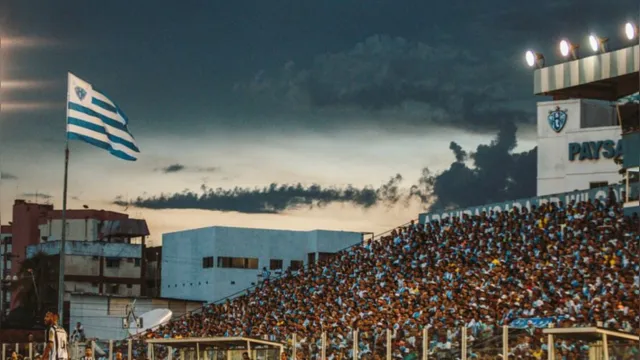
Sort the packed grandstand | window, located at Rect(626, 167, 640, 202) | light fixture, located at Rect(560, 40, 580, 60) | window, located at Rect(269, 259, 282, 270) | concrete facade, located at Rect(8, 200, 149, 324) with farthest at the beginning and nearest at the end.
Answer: concrete facade, located at Rect(8, 200, 149, 324)
window, located at Rect(269, 259, 282, 270)
light fixture, located at Rect(560, 40, 580, 60)
window, located at Rect(626, 167, 640, 202)
the packed grandstand

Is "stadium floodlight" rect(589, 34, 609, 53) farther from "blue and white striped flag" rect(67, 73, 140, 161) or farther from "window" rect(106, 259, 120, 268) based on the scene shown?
"window" rect(106, 259, 120, 268)

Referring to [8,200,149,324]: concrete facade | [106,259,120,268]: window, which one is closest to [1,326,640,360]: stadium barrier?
[8,200,149,324]: concrete facade

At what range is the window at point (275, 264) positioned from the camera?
81.2m

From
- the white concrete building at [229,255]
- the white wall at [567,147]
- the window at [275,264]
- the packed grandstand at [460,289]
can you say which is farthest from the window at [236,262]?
the white wall at [567,147]

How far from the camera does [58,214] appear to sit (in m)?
112

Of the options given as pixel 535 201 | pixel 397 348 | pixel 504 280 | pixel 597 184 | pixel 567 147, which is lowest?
pixel 397 348

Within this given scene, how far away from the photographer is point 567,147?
2327 inches

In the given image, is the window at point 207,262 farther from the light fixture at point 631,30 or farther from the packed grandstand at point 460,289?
the light fixture at point 631,30

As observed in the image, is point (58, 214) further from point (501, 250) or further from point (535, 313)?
point (535, 313)

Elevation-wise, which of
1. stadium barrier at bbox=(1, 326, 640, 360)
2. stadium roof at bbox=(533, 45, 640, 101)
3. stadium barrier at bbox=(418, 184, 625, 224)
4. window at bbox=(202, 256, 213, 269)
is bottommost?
stadium barrier at bbox=(1, 326, 640, 360)

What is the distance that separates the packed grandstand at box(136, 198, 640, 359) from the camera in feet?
118

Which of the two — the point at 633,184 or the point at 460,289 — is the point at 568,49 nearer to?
the point at 633,184

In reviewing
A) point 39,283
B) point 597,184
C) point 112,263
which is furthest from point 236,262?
point 597,184

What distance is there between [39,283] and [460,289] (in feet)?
183
